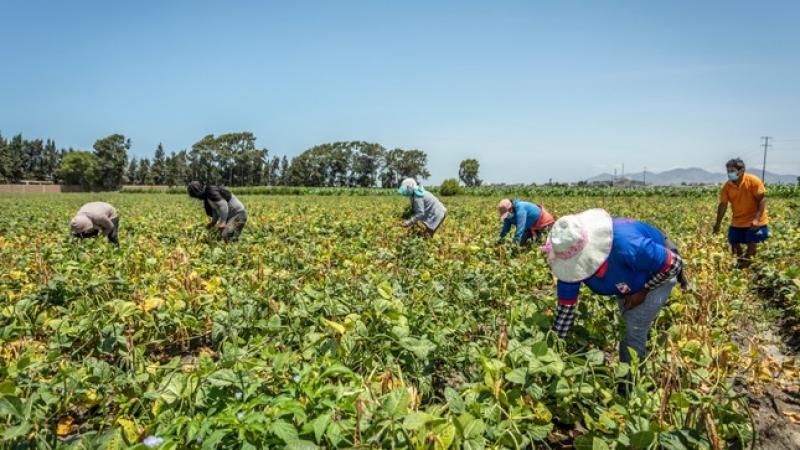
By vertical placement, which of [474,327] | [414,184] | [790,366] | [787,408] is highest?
[414,184]

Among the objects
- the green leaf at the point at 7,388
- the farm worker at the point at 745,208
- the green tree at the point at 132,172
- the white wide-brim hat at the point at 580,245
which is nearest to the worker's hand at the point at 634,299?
the white wide-brim hat at the point at 580,245

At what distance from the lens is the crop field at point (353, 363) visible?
1655 millimetres

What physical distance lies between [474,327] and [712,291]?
7.51 feet

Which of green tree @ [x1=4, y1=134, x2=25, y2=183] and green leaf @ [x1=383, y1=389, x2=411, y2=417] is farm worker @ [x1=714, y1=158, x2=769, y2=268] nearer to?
green leaf @ [x1=383, y1=389, x2=411, y2=417]

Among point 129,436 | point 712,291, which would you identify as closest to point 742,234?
point 712,291

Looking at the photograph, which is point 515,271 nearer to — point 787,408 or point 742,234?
point 787,408

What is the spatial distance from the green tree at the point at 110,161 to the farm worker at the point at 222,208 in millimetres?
83876

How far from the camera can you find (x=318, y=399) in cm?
182

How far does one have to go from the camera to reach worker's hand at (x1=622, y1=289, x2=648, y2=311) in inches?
104

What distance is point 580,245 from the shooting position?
2.28 meters

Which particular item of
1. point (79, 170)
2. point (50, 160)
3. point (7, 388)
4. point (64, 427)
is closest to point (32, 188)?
point (79, 170)

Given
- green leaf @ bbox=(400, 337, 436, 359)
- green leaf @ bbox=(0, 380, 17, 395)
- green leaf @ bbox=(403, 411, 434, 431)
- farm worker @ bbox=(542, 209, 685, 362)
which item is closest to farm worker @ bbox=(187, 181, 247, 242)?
green leaf @ bbox=(0, 380, 17, 395)

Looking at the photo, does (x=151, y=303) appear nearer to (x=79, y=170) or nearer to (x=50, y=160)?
(x=79, y=170)

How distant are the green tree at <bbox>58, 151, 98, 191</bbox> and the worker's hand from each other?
301 feet
